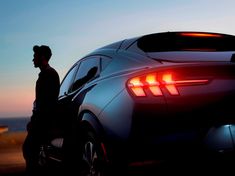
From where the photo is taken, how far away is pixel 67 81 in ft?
22.3

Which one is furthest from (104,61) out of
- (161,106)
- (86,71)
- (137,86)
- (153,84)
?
(161,106)

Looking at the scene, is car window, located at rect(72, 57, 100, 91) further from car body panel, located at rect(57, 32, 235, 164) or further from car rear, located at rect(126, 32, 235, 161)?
car rear, located at rect(126, 32, 235, 161)

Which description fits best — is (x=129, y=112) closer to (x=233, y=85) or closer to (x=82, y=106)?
(x=233, y=85)

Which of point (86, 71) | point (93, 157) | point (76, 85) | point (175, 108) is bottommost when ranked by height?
point (93, 157)

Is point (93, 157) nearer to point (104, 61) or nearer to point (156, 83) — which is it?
point (104, 61)

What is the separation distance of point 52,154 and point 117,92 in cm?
246

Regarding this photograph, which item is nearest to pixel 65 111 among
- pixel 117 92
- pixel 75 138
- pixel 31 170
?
→ pixel 75 138

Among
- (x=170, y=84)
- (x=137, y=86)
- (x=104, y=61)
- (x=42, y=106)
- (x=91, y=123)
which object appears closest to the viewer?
(x=170, y=84)

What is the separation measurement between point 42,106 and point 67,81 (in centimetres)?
67

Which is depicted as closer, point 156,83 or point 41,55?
point 156,83

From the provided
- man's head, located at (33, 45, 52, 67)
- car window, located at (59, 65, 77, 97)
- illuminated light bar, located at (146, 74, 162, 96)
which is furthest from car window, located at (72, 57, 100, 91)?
illuminated light bar, located at (146, 74, 162, 96)

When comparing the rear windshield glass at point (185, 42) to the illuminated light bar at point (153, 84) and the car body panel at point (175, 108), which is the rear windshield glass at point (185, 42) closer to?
the car body panel at point (175, 108)

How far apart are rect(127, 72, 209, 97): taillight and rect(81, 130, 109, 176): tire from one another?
0.70 m

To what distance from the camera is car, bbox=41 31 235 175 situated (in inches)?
151
